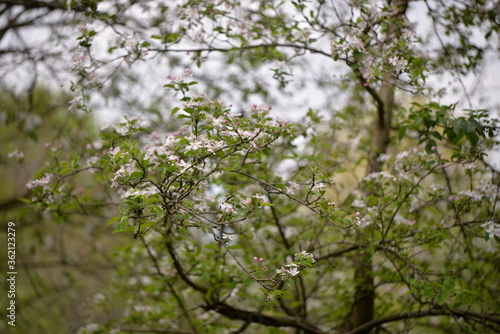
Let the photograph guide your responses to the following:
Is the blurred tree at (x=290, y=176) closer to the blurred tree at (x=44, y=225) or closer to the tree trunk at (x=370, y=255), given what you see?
the tree trunk at (x=370, y=255)

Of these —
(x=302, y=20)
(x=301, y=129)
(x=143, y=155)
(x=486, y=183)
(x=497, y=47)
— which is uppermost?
(x=497, y=47)

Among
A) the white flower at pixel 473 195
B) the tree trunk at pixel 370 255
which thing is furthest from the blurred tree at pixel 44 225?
the white flower at pixel 473 195

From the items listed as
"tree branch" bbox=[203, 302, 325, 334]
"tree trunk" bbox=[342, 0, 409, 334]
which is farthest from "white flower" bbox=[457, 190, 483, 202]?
"tree branch" bbox=[203, 302, 325, 334]

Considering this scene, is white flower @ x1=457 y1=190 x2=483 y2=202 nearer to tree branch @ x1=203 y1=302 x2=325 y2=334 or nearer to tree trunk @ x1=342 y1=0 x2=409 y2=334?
tree trunk @ x1=342 y1=0 x2=409 y2=334

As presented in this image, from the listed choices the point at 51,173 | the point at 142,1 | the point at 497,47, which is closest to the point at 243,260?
the point at 51,173

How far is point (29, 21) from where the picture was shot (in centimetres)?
448

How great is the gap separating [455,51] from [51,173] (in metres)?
3.18

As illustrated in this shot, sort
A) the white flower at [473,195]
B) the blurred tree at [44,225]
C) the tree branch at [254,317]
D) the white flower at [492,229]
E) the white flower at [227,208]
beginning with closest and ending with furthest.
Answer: the white flower at [227,208] < the white flower at [492,229] < the white flower at [473,195] < the tree branch at [254,317] < the blurred tree at [44,225]

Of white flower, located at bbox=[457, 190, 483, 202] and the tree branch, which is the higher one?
white flower, located at bbox=[457, 190, 483, 202]

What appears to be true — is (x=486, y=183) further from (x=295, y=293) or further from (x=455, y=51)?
(x=295, y=293)

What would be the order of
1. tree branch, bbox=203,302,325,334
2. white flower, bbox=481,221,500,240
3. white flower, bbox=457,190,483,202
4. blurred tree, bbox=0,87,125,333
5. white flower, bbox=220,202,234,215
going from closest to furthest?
white flower, bbox=220,202,234,215
white flower, bbox=481,221,500,240
white flower, bbox=457,190,483,202
tree branch, bbox=203,302,325,334
blurred tree, bbox=0,87,125,333

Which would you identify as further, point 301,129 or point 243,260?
point 243,260

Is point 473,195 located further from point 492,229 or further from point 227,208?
point 227,208

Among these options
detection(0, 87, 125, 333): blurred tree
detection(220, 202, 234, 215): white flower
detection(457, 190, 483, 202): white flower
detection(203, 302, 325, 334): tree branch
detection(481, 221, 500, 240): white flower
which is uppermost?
detection(0, 87, 125, 333): blurred tree
